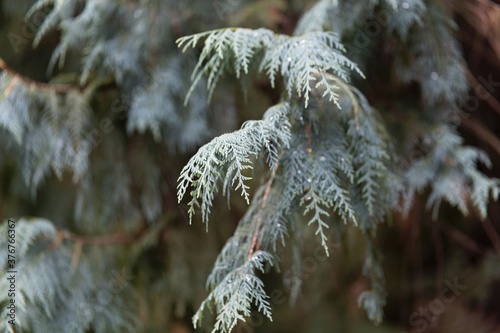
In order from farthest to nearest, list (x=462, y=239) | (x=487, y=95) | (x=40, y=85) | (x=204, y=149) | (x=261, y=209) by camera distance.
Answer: (x=462, y=239) → (x=487, y=95) → (x=40, y=85) → (x=261, y=209) → (x=204, y=149)

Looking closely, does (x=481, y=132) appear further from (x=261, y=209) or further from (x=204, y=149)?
(x=204, y=149)

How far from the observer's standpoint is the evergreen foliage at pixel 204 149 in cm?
123

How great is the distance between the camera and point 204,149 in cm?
106

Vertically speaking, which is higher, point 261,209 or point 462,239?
point 261,209

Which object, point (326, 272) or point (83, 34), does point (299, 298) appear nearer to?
point (326, 272)

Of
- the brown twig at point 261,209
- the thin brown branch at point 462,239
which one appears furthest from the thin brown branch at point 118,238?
the thin brown branch at point 462,239

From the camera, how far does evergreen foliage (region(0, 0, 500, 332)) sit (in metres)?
1.23

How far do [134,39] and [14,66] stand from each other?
828mm

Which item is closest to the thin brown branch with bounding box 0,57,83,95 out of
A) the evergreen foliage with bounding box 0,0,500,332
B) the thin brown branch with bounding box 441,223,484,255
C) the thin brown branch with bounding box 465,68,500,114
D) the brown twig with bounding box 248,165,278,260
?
the evergreen foliage with bounding box 0,0,500,332

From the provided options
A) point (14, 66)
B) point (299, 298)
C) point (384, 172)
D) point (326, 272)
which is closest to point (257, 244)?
point (384, 172)

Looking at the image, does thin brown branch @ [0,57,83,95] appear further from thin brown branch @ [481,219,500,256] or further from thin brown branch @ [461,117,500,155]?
thin brown branch @ [481,219,500,256]

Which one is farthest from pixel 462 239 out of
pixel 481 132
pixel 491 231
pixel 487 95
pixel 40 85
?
pixel 40 85

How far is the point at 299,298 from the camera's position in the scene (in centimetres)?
254

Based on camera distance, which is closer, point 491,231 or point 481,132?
point 481,132
